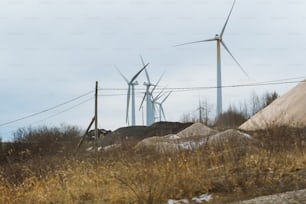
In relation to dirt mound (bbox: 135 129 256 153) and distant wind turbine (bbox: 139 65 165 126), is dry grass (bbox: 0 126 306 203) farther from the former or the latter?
distant wind turbine (bbox: 139 65 165 126)

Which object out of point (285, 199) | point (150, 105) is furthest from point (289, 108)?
point (285, 199)

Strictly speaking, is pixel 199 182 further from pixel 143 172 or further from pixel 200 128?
pixel 200 128

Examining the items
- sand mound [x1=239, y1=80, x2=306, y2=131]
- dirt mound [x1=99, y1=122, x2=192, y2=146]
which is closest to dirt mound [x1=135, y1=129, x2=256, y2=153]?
sand mound [x1=239, y1=80, x2=306, y2=131]

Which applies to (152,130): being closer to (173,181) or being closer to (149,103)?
(149,103)

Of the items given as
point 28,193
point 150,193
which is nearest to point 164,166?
point 150,193

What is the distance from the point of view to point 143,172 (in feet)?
31.1

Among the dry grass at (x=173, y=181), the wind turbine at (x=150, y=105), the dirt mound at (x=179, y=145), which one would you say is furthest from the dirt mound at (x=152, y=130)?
the dry grass at (x=173, y=181)

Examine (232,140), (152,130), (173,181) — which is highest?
(152,130)

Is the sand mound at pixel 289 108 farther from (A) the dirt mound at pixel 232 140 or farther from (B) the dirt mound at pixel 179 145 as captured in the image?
(B) the dirt mound at pixel 179 145

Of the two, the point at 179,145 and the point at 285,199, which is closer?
the point at 285,199

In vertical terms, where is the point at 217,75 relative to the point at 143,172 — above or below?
above

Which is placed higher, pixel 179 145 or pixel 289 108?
pixel 289 108

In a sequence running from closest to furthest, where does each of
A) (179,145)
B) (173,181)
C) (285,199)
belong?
1. (285,199)
2. (173,181)
3. (179,145)

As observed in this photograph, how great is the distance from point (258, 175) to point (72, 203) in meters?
3.57
